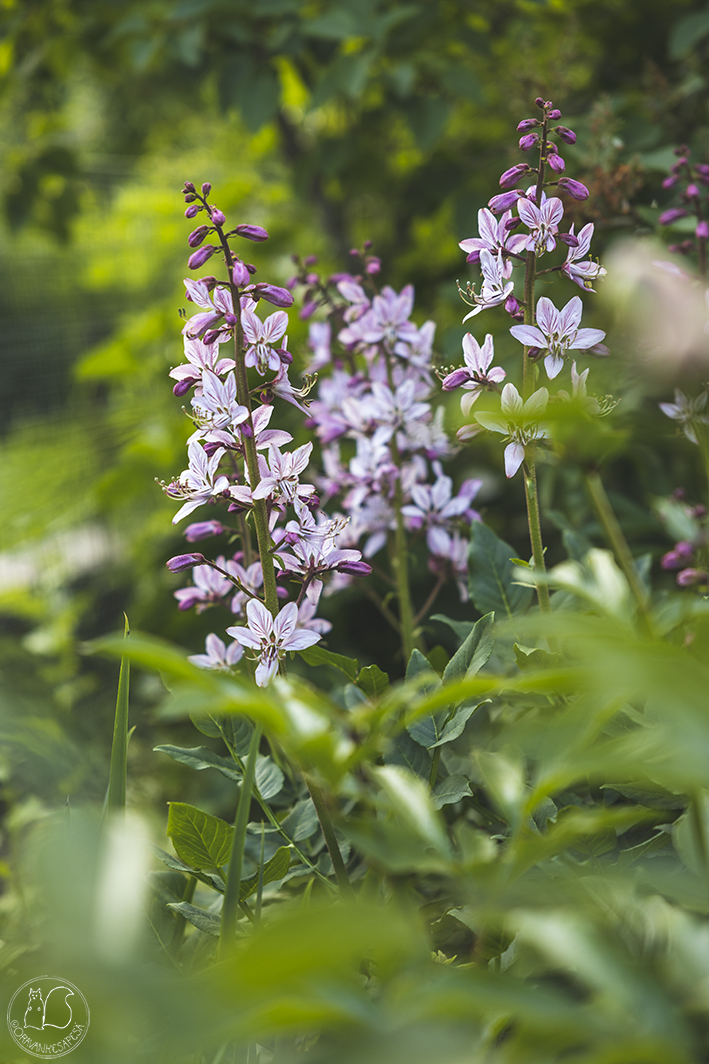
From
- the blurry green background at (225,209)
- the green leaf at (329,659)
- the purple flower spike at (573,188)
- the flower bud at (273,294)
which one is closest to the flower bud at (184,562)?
the green leaf at (329,659)

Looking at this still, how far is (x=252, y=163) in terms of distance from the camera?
2.81 m

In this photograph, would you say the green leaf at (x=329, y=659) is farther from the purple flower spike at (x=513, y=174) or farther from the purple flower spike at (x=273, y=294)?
the purple flower spike at (x=513, y=174)

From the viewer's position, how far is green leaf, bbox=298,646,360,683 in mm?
584

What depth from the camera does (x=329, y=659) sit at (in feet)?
1.94

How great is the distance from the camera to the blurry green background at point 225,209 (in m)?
1.19

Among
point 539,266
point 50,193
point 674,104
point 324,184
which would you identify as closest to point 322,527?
point 539,266

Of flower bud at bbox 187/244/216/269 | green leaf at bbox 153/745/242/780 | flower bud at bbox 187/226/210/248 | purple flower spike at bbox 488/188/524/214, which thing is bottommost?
green leaf at bbox 153/745/242/780

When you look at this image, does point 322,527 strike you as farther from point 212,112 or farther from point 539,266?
point 212,112

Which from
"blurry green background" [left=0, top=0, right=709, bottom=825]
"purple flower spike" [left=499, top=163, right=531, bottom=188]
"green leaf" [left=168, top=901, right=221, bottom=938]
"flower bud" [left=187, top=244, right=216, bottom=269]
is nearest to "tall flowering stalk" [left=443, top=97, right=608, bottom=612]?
"purple flower spike" [left=499, top=163, right=531, bottom=188]

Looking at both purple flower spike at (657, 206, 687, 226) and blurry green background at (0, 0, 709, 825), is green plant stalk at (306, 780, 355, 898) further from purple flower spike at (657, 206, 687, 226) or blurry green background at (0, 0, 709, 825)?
purple flower spike at (657, 206, 687, 226)

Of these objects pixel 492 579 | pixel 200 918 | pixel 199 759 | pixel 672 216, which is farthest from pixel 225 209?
pixel 200 918

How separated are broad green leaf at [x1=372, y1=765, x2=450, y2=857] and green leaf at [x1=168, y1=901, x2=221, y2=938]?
0.24 m

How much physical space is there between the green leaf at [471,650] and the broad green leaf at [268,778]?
161mm
